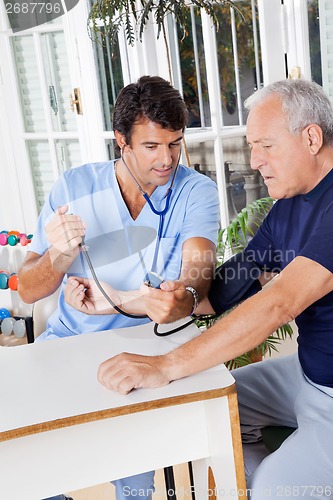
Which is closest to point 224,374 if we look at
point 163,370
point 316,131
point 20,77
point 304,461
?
point 163,370

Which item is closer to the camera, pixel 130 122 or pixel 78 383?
pixel 78 383

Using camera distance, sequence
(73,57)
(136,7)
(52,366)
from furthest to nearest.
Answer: (73,57)
(136,7)
(52,366)

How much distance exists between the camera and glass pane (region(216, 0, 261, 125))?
278 centimetres

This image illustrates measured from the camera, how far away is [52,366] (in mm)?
1399

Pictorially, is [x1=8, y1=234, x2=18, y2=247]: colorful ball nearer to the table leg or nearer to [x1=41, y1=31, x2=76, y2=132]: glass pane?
[x1=41, y1=31, x2=76, y2=132]: glass pane

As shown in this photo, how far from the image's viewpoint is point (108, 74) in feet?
9.49

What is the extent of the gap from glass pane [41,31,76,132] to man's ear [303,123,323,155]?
6.03ft

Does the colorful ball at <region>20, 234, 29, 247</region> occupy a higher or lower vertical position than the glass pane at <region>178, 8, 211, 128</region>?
lower

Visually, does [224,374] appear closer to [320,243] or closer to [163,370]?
[163,370]

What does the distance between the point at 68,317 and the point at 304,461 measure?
0.72m

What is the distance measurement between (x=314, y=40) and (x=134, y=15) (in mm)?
790

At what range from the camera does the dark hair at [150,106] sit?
171 centimetres

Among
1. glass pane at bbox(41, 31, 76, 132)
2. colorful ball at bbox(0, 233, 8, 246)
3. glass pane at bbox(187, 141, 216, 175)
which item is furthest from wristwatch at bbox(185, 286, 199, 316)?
glass pane at bbox(41, 31, 76, 132)

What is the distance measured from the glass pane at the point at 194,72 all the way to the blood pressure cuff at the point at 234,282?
1.32 metres
